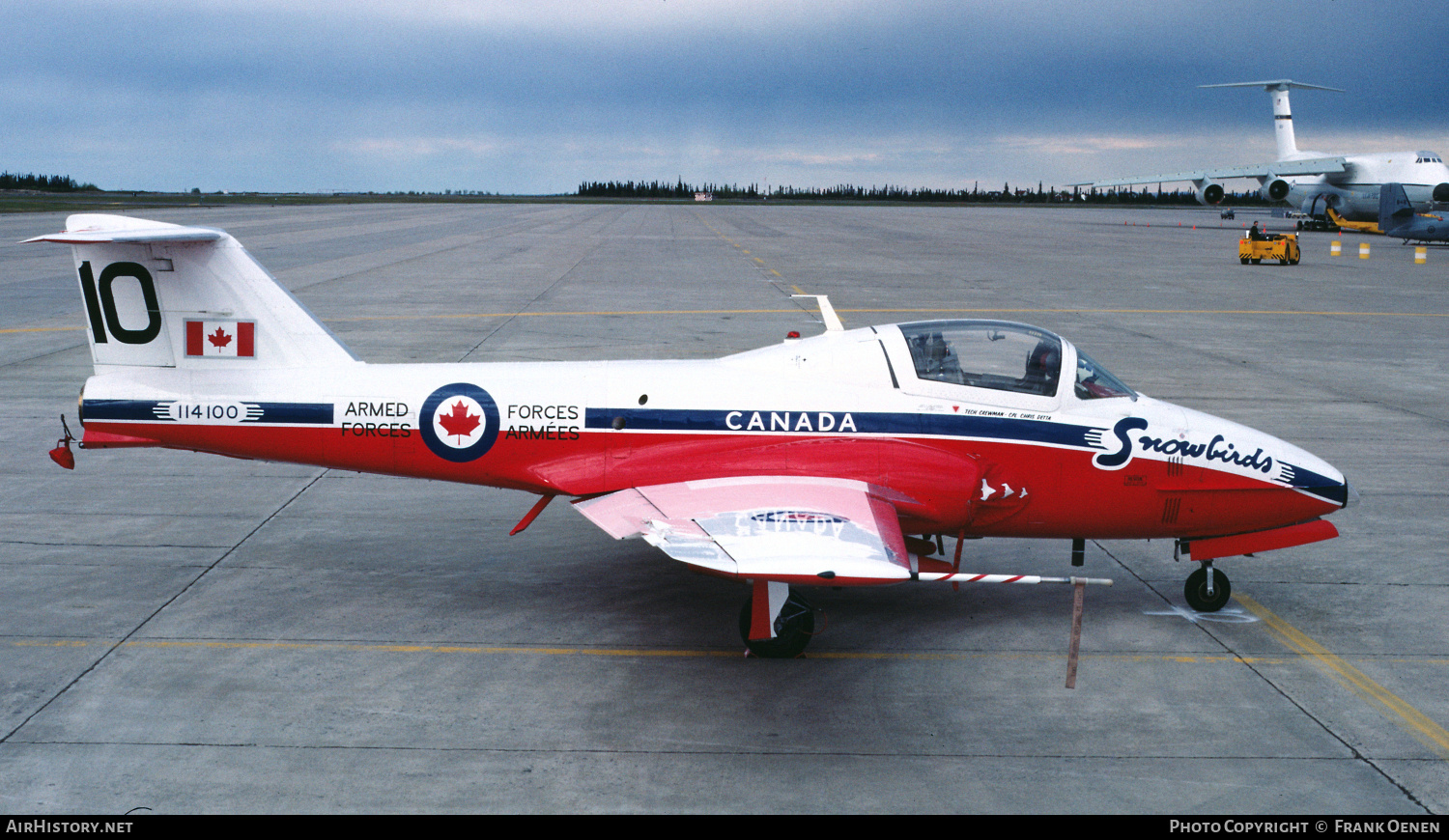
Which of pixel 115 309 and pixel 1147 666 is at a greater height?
pixel 115 309

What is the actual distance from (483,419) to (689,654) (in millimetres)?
2848

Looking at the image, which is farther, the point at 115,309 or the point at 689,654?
the point at 115,309

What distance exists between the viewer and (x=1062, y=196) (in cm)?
19462

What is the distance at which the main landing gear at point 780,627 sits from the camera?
8.22 m

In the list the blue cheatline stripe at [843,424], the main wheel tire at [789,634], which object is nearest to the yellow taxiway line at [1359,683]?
the blue cheatline stripe at [843,424]

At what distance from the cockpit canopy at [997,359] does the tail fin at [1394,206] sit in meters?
59.3

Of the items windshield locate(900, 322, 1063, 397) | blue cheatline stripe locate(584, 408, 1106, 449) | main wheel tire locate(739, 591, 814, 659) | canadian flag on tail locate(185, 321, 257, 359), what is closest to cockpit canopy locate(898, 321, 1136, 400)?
windshield locate(900, 322, 1063, 397)

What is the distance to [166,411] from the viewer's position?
9625 millimetres

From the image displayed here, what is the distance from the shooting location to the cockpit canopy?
9.22 m

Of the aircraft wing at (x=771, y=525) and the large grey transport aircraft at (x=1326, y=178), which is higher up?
the large grey transport aircraft at (x=1326, y=178)

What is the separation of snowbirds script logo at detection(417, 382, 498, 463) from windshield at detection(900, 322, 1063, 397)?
12.6 ft

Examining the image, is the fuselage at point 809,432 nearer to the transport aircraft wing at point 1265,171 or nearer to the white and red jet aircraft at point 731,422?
the white and red jet aircraft at point 731,422
